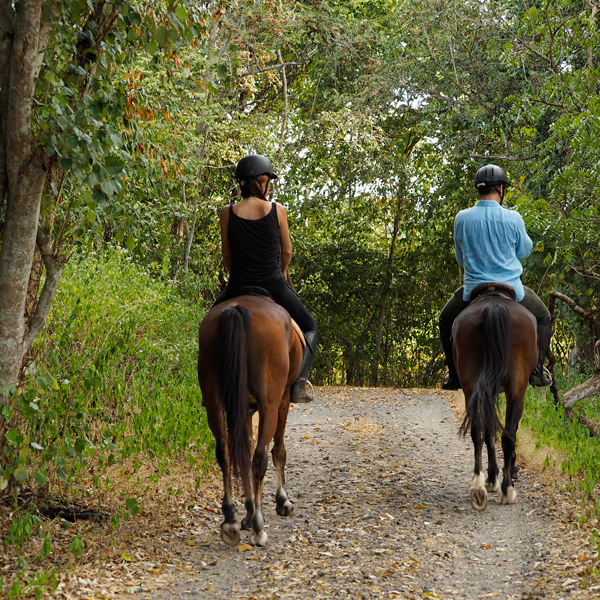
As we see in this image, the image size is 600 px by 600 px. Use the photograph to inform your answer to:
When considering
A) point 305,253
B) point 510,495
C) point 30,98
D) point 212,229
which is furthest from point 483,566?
point 305,253

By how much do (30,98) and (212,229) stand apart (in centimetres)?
1098

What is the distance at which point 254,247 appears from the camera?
17.1ft

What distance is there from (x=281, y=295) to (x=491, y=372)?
1805 millimetres

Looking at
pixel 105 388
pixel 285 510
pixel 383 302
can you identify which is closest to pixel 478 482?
pixel 285 510

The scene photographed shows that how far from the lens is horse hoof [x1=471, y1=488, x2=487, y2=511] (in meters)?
5.51

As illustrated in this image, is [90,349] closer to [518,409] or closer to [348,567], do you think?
[348,567]

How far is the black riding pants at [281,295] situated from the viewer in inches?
208

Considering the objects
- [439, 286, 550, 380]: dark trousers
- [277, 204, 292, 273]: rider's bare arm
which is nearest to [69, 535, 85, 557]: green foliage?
[277, 204, 292, 273]: rider's bare arm

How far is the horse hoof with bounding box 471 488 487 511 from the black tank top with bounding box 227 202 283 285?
236cm

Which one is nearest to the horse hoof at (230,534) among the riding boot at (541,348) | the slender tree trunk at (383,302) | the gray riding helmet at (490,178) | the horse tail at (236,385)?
the horse tail at (236,385)

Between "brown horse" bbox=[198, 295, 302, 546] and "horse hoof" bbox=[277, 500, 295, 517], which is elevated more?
"brown horse" bbox=[198, 295, 302, 546]

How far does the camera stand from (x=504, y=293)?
604 centimetres

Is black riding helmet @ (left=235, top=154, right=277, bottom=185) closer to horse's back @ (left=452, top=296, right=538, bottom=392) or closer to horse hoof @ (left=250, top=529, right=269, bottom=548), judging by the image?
horse's back @ (left=452, top=296, right=538, bottom=392)

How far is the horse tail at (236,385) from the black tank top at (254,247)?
74 cm
